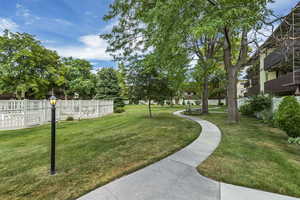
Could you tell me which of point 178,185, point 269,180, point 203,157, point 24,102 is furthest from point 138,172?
point 24,102

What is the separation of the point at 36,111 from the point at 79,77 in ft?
49.2

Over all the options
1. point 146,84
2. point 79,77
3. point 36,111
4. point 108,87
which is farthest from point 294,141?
point 79,77

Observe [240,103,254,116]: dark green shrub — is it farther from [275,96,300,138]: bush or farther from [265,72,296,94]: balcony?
[275,96,300,138]: bush

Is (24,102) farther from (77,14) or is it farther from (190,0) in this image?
(190,0)

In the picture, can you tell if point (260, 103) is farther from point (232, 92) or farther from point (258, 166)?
point (258, 166)

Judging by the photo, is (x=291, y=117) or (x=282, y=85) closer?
(x=291, y=117)

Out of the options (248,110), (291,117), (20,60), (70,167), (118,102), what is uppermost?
(20,60)

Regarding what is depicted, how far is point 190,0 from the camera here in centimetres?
444

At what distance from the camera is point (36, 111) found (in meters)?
8.93

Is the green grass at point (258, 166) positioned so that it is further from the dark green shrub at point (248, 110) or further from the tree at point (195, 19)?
the dark green shrub at point (248, 110)

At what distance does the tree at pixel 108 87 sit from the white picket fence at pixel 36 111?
7443mm

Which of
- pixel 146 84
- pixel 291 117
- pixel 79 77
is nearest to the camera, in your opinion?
pixel 291 117

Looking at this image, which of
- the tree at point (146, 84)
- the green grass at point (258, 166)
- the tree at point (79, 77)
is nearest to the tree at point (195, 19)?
the tree at point (146, 84)

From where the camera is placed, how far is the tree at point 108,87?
21391mm
